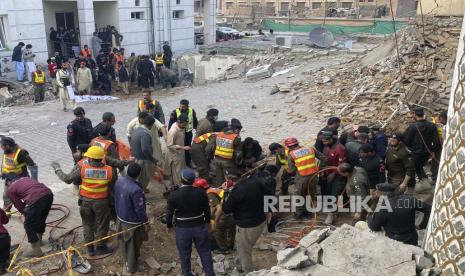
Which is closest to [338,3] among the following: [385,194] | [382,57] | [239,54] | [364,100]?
[239,54]

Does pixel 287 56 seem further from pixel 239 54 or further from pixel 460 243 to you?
pixel 460 243

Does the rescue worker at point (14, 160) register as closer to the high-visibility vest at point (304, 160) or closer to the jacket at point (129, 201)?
the jacket at point (129, 201)

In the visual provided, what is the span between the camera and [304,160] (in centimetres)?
678

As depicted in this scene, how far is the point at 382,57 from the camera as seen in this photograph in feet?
46.8

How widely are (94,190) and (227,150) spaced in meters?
2.34

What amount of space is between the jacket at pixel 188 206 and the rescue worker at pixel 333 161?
2448 mm

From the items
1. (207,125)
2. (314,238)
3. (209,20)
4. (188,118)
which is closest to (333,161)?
(207,125)

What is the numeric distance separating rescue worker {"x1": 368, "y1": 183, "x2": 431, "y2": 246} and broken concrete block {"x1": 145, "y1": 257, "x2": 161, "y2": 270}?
2943 millimetres

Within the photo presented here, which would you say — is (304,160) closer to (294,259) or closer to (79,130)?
(294,259)

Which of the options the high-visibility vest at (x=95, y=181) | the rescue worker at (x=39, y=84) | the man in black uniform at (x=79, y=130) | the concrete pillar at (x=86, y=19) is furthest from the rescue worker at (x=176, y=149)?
the concrete pillar at (x=86, y=19)

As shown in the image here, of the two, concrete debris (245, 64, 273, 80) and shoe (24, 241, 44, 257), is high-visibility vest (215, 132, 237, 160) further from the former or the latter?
concrete debris (245, 64, 273, 80)

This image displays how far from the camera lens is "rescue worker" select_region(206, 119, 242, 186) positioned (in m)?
7.32

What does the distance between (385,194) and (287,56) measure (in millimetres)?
15387

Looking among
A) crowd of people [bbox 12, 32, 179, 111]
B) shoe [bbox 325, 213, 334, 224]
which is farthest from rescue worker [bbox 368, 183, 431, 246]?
crowd of people [bbox 12, 32, 179, 111]
